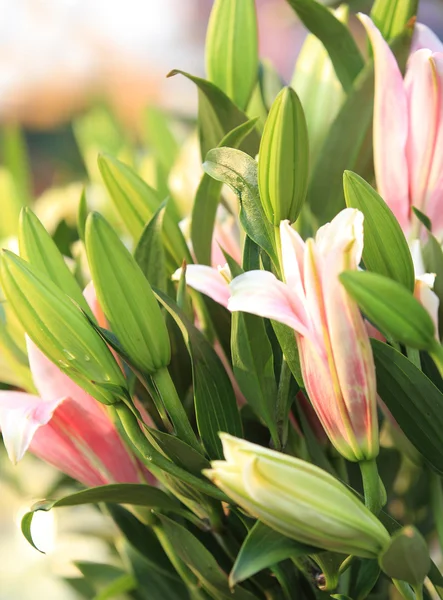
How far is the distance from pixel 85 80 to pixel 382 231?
1307 mm

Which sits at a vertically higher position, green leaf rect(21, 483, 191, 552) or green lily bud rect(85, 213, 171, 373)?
green lily bud rect(85, 213, 171, 373)

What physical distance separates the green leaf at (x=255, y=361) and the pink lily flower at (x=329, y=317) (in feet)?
0.10

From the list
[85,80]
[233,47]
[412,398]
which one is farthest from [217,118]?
[85,80]

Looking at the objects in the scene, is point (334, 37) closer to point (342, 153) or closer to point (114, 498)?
point (342, 153)

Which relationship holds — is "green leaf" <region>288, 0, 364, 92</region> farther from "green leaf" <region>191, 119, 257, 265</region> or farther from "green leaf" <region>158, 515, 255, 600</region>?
"green leaf" <region>158, 515, 255, 600</region>

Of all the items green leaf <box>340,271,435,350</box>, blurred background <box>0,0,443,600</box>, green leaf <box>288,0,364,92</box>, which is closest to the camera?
green leaf <box>340,271,435,350</box>

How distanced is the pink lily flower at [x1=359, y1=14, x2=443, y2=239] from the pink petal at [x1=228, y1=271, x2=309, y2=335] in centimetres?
8

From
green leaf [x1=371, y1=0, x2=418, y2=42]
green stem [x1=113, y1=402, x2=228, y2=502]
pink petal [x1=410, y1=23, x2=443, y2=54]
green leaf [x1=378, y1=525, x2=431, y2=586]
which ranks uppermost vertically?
green leaf [x1=371, y1=0, x2=418, y2=42]

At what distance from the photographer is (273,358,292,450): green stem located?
0.83ft

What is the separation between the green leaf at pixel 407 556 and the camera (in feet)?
0.65

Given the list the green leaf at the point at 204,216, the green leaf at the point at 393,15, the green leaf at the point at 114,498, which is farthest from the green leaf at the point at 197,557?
the green leaf at the point at 393,15

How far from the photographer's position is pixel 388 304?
7.6 inches

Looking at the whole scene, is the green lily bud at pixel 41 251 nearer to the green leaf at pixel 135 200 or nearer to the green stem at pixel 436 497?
the green leaf at pixel 135 200

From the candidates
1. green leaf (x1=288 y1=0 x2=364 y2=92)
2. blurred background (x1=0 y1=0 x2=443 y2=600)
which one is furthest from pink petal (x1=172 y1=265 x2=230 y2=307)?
blurred background (x1=0 y1=0 x2=443 y2=600)
